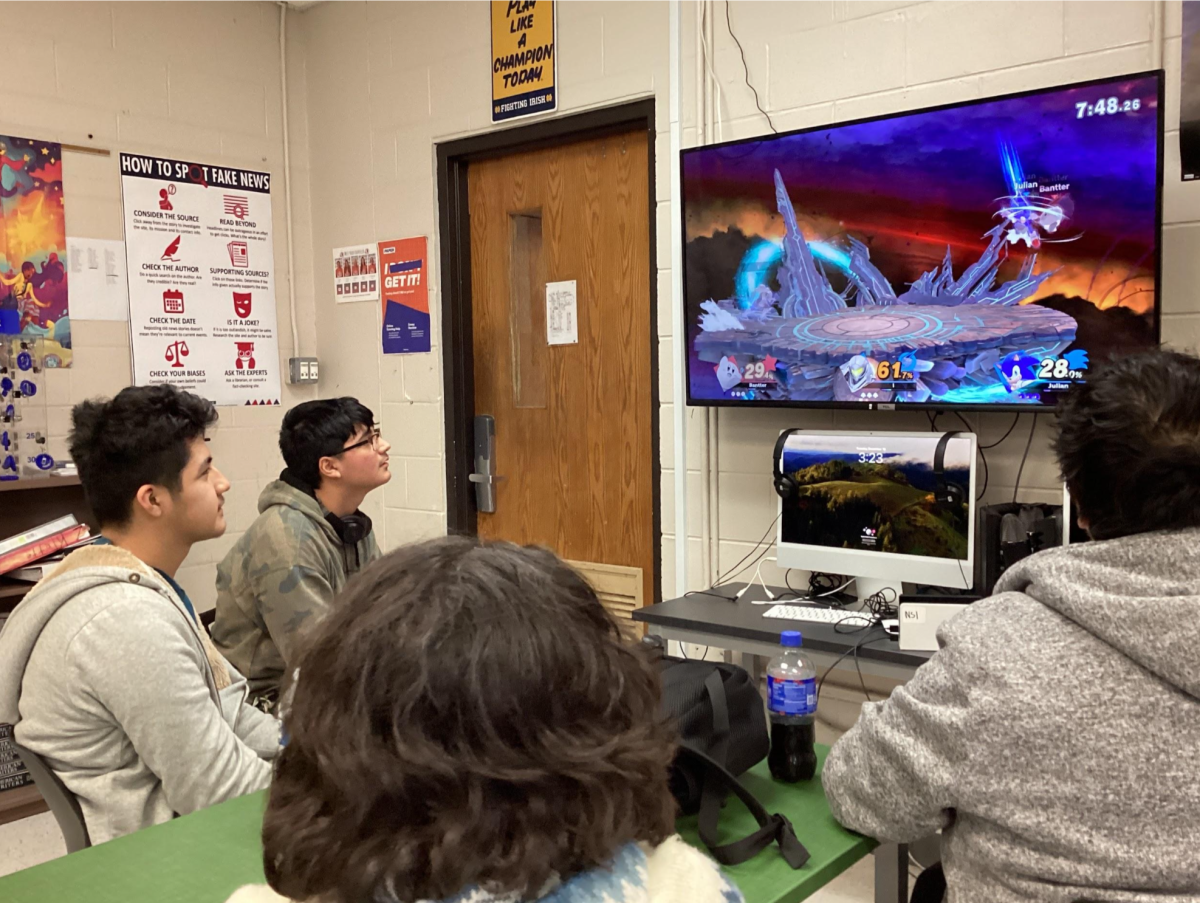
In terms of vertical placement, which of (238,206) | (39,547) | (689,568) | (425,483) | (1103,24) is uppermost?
(1103,24)

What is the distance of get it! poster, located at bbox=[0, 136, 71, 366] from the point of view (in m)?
3.34

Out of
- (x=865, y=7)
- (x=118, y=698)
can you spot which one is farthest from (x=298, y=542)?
(x=865, y=7)

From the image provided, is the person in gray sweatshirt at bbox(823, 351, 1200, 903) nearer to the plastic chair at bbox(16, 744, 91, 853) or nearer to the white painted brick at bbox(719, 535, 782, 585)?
the plastic chair at bbox(16, 744, 91, 853)

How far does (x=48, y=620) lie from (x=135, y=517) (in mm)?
319

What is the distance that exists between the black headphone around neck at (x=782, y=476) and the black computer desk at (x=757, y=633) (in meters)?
0.30

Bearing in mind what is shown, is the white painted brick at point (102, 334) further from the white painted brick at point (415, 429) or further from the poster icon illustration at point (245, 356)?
the white painted brick at point (415, 429)

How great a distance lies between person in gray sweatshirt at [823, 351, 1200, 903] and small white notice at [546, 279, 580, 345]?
2.42m

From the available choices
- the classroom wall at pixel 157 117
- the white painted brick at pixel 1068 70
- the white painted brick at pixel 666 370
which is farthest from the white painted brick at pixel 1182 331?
the classroom wall at pixel 157 117

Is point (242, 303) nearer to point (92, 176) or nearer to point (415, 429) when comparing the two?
point (92, 176)

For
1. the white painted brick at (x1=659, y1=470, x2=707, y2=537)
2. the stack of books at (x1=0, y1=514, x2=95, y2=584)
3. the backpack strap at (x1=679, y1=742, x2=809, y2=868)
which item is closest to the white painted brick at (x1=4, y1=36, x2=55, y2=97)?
the stack of books at (x1=0, y1=514, x2=95, y2=584)

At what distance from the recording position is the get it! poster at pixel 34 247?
334cm

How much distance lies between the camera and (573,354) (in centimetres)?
353

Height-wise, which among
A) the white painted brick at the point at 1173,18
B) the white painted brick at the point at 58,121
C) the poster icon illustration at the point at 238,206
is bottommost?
the poster icon illustration at the point at 238,206

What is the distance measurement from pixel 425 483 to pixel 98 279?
55.9 inches
